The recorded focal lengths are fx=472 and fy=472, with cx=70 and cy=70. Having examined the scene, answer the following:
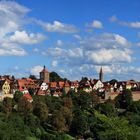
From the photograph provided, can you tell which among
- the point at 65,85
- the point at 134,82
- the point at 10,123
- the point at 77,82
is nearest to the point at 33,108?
the point at 10,123

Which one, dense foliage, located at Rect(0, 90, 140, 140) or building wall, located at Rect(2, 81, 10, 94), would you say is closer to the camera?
dense foliage, located at Rect(0, 90, 140, 140)

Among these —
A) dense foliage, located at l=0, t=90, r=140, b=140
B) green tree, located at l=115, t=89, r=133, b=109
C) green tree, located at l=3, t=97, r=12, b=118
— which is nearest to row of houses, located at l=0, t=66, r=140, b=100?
green tree, located at l=115, t=89, r=133, b=109

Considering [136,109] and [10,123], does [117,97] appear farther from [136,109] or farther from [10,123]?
[10,123]

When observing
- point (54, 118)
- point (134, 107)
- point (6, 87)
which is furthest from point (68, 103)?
point (6, 87)

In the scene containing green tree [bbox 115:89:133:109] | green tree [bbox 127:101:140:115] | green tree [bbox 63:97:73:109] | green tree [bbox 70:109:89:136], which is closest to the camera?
green tree [bbox 70:109:89:136]

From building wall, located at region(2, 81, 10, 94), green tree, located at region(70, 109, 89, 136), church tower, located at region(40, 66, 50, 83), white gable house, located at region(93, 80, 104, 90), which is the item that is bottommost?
green tree, located at region(70, 109, 89, 136)

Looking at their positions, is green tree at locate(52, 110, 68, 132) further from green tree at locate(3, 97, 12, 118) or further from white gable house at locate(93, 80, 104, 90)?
white gable house at locate(93, 80, 104, 90)

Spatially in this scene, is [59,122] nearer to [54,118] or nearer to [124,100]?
[54,118]

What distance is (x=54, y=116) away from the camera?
63656mm

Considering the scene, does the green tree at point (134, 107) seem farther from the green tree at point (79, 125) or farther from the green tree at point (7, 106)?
the green tree at point (7, 106)

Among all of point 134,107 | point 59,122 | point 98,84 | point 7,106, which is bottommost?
point 59,122

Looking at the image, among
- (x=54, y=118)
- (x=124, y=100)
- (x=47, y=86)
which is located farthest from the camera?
(x=47, y=86)

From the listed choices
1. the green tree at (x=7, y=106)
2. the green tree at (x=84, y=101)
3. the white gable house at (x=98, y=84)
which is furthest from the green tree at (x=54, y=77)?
the green tree at (x=7, y=106)

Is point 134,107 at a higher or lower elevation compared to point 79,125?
higher
